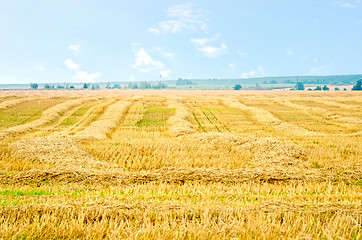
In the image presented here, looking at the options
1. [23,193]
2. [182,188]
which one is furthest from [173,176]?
[23,193]

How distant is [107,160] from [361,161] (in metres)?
11.5

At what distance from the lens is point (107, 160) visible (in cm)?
1297

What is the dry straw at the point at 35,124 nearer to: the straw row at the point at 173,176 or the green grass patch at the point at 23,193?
the straw row at the point at 173,176

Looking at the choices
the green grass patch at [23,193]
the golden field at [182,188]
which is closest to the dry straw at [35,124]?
the golden field at [182,188]

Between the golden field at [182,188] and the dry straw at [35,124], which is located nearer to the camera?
the golden field at [182,188]

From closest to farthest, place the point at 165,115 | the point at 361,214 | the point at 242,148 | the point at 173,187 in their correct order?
the point at 361,214 < the point at 173,187 < the point at 242,148 < the point at 165,115

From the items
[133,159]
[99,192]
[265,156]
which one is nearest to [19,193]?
[99,192]

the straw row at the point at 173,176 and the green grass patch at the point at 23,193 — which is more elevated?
the green grass patch at the point at 23,193

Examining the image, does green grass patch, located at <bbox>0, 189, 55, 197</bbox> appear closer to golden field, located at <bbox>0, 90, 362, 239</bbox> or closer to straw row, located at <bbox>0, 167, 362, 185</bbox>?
golden field, located at <bbox>0, 90, 362, 239</bbox>

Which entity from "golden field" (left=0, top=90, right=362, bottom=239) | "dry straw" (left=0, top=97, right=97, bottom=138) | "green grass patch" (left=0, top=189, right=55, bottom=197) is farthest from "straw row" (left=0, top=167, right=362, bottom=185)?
"dry straw" (left=0, top=97, right=97, bottom=138)

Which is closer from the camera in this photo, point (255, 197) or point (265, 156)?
point (255, 197)

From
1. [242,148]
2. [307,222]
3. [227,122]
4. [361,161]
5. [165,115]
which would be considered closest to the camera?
[307,222]

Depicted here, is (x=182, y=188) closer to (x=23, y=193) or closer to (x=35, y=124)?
(x=23, y=193)

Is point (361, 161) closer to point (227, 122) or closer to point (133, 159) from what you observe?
point (133, 159)
